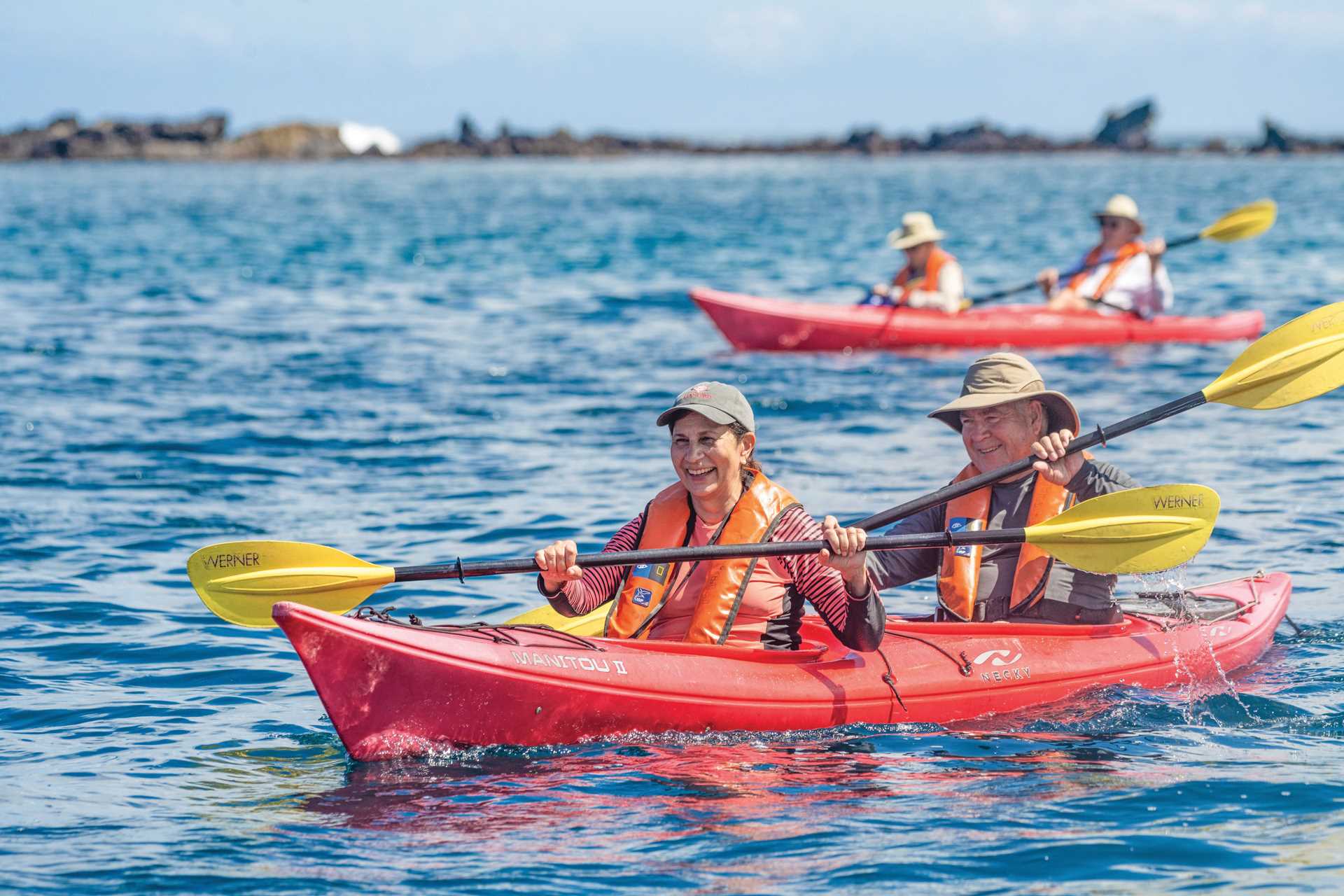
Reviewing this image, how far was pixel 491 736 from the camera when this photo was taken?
5047mm

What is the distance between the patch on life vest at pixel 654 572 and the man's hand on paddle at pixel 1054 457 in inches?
52.0

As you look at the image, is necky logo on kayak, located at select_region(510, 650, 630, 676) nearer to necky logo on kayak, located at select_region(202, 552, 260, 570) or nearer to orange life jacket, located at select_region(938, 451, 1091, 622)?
necky logo on kayak, located at select_region(202, 552, 260, 570)

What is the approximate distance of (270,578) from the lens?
5320 millimetres

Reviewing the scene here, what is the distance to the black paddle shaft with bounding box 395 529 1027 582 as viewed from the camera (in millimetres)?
5023

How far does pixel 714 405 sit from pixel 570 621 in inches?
64.4

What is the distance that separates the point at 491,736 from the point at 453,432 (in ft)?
20.5

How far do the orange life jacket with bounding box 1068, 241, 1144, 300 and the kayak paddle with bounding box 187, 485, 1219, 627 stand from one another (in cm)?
829

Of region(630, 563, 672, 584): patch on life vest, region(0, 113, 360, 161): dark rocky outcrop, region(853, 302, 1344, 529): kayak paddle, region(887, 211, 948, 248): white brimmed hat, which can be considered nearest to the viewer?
region(630, 563, 672, 584): patch on life vest

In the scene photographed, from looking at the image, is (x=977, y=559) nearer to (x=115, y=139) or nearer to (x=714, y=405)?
(x=714, y=405)

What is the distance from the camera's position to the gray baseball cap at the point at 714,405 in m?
4.91

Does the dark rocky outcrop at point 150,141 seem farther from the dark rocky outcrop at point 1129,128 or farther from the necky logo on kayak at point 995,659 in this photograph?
the necky logo on kayak at point 995,659

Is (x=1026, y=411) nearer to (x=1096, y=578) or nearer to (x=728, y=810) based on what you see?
(x=1096, y=578)

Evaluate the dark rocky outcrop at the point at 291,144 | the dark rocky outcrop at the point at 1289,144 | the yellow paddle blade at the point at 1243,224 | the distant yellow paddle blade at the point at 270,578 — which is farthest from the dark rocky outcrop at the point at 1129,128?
the distant yellow paddle blade at the point at 270,578

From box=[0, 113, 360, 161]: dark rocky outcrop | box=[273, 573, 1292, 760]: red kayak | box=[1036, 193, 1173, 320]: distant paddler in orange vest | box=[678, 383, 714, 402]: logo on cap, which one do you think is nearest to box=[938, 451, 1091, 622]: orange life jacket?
box=[273, 573, 1292, 760]: red kayak
